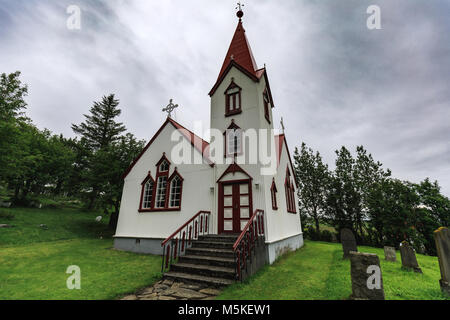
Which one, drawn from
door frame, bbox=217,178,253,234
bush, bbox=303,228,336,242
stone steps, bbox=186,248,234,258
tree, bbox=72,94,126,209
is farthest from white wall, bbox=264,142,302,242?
tree, bbox=72,94,126,209

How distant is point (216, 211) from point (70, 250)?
27.4ft

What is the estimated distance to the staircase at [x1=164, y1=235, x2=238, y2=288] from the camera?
19.4ft

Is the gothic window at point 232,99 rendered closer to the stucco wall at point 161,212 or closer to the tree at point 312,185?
the stucco wall at point 161,212

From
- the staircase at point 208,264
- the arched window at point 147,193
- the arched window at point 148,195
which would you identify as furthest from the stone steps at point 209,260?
the arched window at point 148,195

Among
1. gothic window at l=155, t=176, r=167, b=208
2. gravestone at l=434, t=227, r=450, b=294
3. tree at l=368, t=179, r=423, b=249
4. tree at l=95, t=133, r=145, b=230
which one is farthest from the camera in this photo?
tree at l=368, t=179, r=423, b=249

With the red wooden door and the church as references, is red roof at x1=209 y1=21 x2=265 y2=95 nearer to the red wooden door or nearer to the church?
the church

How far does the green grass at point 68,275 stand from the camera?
5.11 m

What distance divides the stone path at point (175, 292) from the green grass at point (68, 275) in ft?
1.34

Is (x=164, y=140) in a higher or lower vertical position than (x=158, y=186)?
higher

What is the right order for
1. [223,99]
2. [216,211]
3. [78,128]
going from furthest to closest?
[78,128] → [223,99] → [216,211]

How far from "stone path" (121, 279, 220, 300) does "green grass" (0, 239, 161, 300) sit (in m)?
0.41
